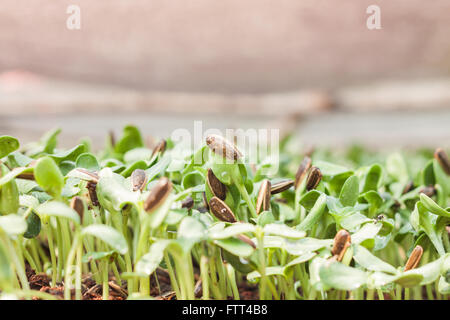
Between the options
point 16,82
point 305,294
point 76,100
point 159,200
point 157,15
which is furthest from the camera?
point 76,100

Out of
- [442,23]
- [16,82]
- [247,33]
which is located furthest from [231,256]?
[16,82]

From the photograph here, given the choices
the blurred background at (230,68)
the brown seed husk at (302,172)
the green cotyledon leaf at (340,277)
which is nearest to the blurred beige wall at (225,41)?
the blurred background at (230,68)

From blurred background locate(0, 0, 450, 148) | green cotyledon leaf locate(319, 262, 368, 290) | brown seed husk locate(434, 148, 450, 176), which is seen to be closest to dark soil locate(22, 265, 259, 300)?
green cotyledon leaf locate(319, 262, 368, 290)

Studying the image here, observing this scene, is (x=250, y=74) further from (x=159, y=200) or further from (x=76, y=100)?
(x=159, y=200)

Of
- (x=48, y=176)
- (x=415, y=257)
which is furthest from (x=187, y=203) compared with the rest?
(x=415, y=257)

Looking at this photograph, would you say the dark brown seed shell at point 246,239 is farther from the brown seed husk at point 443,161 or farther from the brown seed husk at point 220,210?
the brown seed husk at point 443,161
